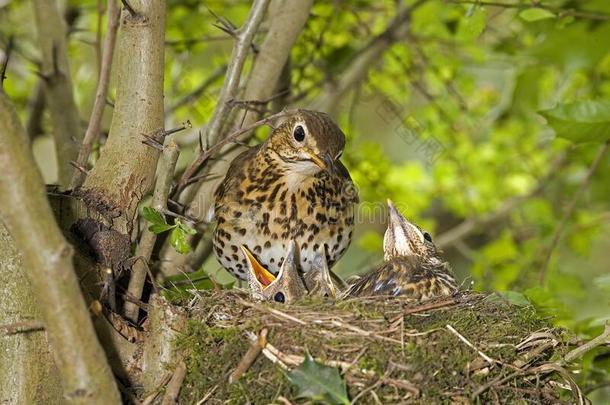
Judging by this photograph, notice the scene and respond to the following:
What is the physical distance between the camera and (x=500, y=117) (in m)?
5.79

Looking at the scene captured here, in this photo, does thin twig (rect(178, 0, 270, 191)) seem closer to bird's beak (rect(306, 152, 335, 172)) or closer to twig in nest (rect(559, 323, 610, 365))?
bird's beak (rect(306, 152, 335, 172))

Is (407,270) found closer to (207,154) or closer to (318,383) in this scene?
(207,154)

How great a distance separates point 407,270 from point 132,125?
114 cm

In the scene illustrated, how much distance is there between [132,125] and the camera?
2988mm

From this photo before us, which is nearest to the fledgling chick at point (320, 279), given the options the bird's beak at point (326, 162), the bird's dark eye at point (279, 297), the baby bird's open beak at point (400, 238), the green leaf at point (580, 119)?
the bird's dark eye at point (279, 297)

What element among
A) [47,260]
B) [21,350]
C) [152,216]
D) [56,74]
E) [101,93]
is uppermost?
[47,260]

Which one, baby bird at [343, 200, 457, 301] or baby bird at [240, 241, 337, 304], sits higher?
baby bird at [343, 200, 457, 301]

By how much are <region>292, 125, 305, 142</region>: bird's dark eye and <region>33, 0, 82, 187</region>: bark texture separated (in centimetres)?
108

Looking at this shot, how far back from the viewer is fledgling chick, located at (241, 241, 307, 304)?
3392 mm

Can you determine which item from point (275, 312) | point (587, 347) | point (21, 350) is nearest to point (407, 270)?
point (587, 347)

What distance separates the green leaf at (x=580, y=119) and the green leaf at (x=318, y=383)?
1336mm

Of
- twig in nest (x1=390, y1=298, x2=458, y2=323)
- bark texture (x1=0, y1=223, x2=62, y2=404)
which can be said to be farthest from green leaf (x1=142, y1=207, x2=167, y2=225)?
twig in nest (x1=390, y1=298, x2=458, y2=323)

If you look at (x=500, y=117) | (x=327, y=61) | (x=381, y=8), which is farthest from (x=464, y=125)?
(x=327, y=61)

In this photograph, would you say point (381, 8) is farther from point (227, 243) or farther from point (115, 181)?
point (115, 181)
